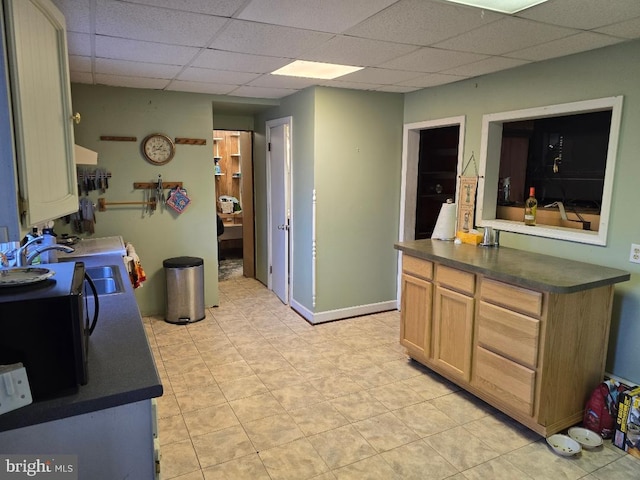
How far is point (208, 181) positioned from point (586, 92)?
Answer: 3409mm

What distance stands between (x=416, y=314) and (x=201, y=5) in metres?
2.48

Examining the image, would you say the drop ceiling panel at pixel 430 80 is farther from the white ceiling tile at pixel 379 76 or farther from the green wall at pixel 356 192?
the green wall at pixel 356 192

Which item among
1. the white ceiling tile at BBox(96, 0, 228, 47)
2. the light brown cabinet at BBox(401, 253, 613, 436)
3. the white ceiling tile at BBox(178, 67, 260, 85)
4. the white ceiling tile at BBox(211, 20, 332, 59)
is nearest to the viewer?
the white ceiling tile at BBox(96, 0, 228, 47)

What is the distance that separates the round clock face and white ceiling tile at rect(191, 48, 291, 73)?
1.37m

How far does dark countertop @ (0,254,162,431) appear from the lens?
1.25m

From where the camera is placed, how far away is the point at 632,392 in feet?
8.00

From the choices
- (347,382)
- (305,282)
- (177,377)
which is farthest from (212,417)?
(305,282)

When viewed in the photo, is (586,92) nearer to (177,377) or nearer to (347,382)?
(347,382)

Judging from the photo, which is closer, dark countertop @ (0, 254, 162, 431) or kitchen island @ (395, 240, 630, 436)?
dark countertop @ (0, 254, 162, 431)

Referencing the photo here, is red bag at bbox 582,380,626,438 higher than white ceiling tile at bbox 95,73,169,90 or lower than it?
lower

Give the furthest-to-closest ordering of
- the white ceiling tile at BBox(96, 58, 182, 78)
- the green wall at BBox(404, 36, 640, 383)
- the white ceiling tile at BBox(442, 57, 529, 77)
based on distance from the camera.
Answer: the white ceiling tile at BBox(96, 58, 182, 78) < the white ceiling tile at BBox(442, 57, 529, 77) < the green wall at BBox(404, 36, 640, 383)

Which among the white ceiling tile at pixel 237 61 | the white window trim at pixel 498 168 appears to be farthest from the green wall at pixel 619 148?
the white ceiling tile at pixel 237 61

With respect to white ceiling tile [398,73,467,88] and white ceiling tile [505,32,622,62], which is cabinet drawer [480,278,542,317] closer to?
white ceiling tile [505,32,622,62]

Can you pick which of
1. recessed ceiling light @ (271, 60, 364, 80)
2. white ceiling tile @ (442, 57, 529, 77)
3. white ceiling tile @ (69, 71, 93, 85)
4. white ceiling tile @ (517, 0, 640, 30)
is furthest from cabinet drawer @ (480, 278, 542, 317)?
white ceiling tile @ (69, 71, 93, 85)
